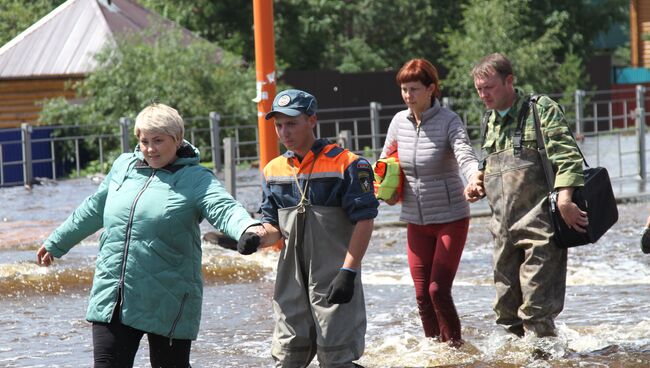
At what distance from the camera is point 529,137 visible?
21.4 ft

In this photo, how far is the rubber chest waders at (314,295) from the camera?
211 inches

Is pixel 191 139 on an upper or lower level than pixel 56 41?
lower

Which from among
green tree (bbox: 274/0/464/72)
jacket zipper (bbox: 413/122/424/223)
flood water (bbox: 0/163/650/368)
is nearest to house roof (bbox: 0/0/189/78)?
green tree (bbox: 274/0/464/72)

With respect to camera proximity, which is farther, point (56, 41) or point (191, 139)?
point (56, 41)

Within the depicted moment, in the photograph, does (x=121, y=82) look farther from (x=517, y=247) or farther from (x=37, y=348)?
(x=517, y=247)

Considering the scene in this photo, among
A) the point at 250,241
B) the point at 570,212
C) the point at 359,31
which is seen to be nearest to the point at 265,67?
the point at 570,212

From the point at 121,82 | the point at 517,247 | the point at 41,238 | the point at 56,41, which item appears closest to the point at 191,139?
the point at 121,82

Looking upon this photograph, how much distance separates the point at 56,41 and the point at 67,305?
20460 mm

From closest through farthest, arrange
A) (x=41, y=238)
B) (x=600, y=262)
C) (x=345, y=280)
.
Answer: (x=345, y=280)
(x=600, y=262)
(x=41, y=238)

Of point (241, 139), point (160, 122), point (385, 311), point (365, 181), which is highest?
point (160, 122)

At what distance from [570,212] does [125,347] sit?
2366 mm

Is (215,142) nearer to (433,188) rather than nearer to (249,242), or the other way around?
(433,188)

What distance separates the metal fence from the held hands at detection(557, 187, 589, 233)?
28.4ft

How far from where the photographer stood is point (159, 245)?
206 inches
